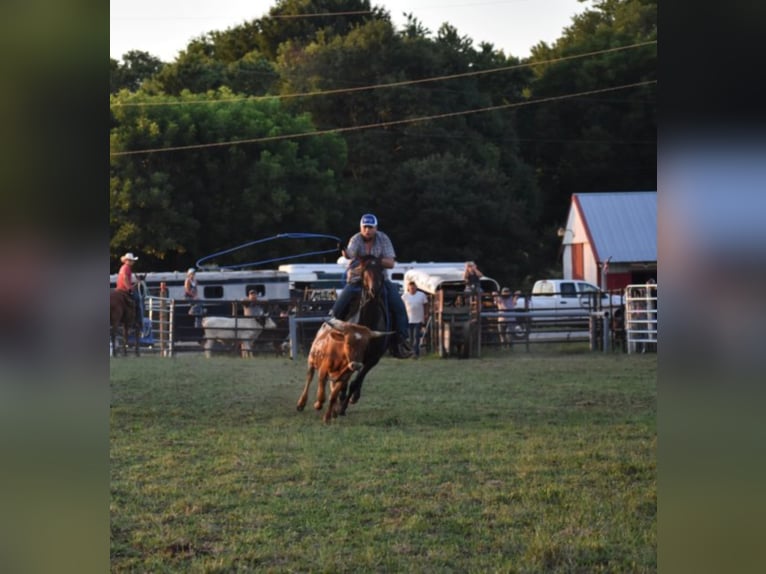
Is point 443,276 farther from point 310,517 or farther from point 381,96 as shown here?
point 310,517

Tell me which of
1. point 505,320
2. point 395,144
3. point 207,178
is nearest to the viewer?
point 505,320

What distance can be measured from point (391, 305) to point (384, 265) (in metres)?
0.49

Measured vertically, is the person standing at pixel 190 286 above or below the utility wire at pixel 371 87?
below

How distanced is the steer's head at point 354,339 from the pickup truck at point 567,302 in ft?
34.4

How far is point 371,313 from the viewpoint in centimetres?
1240

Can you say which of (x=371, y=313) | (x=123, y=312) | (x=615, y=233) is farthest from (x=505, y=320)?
(x=371, y=313)

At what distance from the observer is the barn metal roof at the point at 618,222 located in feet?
80.7

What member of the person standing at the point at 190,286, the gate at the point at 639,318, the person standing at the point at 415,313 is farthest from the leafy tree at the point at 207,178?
the gate at the point at 639,318

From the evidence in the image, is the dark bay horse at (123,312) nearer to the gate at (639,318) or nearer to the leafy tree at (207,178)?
the gate at (639,318)

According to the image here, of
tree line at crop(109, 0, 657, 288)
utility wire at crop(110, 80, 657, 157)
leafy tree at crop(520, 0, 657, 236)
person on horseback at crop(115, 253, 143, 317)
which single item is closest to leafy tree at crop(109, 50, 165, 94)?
tree line at crop(109, 0, 657, 288)

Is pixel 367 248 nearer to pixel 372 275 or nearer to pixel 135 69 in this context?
pixel 372 275

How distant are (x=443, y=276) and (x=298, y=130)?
442 inches
